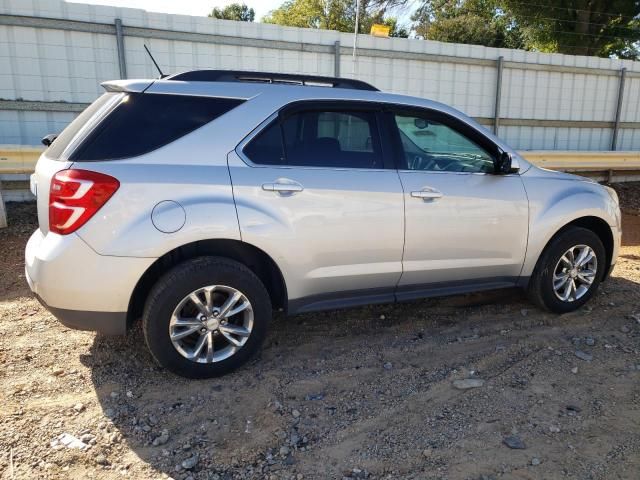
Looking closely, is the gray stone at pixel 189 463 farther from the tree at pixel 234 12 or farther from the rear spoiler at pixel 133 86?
the tree at pixel 234 12

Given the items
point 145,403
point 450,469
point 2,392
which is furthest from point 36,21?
point 450,469

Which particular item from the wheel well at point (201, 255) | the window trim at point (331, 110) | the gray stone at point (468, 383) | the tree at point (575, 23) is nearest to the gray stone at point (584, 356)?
the gray stone at point (468, 383)

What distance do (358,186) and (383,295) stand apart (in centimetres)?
85

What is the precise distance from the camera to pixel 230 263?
129 inches

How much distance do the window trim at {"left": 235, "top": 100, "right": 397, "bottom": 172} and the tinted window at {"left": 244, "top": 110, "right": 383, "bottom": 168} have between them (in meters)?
0.02

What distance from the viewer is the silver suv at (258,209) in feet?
9.88

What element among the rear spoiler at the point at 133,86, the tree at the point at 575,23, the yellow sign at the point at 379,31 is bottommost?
the rear spoiler at the point at 133,86

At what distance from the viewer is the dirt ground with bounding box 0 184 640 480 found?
2.62 m

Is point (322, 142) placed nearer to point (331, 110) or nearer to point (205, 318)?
point (331, 110)

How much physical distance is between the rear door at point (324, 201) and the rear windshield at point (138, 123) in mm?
340

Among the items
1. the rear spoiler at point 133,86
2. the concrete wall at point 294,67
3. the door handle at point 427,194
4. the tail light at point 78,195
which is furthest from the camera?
the concrete wall at point 294,67

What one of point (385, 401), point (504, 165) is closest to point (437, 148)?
point (504, 165)

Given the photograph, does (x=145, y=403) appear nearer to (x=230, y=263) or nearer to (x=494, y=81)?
(x=230, y=263)

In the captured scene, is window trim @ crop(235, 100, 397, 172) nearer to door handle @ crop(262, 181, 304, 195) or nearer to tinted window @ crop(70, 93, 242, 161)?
door handle @ crop(262, 181, 304, 195)
